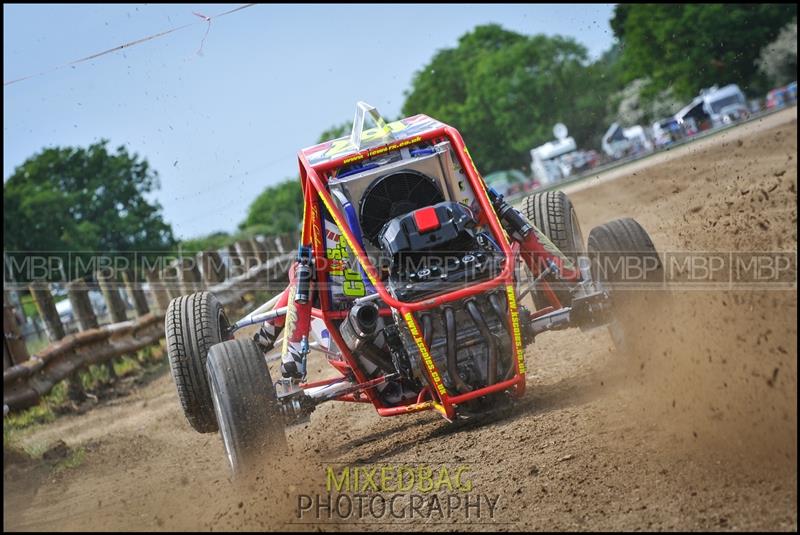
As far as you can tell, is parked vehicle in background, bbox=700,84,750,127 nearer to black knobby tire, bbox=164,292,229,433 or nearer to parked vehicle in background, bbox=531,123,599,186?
parked vehicle in background, bbox=531,123,599,186

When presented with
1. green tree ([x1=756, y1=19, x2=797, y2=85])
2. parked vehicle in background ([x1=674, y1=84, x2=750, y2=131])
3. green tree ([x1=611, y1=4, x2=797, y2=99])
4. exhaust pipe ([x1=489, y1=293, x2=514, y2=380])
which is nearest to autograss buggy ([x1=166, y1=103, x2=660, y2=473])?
exhaust pipe ([x1=489, y1=293, x2=514, y2=380])

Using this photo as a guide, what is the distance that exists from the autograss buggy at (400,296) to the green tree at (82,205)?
25.0m

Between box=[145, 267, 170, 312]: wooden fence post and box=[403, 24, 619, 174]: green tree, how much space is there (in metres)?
61.4

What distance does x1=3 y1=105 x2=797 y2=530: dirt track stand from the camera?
4.73m

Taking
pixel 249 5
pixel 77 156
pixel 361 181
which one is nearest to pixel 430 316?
→ pixel 361 181

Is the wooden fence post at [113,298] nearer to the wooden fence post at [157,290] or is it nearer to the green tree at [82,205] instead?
the wooden fence post at [157,290]

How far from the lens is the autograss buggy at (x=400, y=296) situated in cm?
666

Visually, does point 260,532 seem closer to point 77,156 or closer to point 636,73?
point 77,156

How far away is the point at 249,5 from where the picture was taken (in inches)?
332

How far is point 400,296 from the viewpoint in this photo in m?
6.68

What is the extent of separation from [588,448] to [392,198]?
2.40 metres

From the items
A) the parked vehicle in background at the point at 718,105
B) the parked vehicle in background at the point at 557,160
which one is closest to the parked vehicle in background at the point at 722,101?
the parked vehicle in background at the point at 718,105

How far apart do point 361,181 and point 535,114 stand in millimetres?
76791

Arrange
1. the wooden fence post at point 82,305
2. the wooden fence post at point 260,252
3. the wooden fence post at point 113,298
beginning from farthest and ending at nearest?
the wooden fence post at point 260,252, the wooden fence post at point 113,298, the wooden fence post at point 82,305
